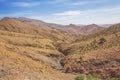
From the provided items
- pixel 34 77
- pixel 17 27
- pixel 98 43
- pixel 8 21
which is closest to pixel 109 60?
pixel 98 43

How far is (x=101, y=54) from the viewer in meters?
52.2

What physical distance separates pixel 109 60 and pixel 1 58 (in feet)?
73.9

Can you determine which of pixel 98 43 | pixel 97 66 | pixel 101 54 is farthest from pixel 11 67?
pixel 98 43

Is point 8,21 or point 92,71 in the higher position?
point 8,21

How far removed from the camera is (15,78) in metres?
26.9

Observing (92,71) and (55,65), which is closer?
(92,71)

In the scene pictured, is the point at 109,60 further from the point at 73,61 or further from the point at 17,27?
the point at 17,27

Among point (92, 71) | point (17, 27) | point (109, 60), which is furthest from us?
point (17, 27)

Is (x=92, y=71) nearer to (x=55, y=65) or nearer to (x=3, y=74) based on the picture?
(x=55, y=65)

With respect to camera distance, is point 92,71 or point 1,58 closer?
point 1,58

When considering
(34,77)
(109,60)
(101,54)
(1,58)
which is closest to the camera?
(34,77)

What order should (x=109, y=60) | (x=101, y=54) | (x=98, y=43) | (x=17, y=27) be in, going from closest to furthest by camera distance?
1. (x=109, y=60)
2. (x=101, y=54)
3. (x=98, y=43)
4. (x=17, y=27)

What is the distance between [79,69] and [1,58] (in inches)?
730

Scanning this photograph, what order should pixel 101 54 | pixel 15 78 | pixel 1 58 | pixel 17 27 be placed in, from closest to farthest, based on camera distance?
1. pixel 15 78
2. pixel 1 58
3. pixel 101 54
4. pixel 17 27
